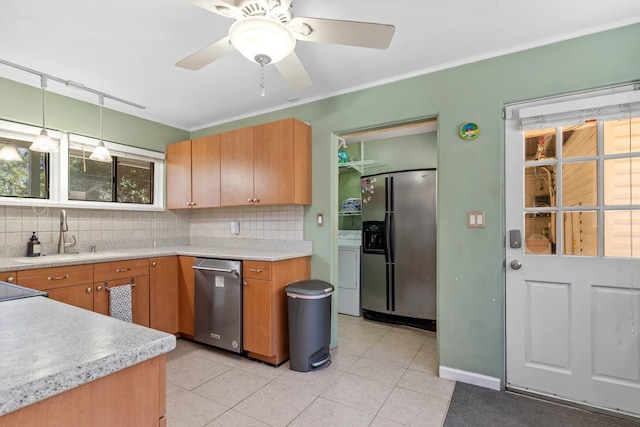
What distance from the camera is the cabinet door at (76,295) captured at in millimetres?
2340

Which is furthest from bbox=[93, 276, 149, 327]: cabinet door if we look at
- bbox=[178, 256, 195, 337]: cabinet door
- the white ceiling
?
the white ceiling

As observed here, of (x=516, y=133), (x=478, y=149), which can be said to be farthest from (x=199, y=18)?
(x=516, y=133)

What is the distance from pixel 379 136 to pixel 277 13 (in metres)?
3.04

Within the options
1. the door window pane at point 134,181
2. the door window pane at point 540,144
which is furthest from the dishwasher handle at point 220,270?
the door window pane at point 540,144

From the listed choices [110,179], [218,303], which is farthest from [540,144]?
[110,179]

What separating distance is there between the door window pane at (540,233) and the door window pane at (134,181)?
153 inches

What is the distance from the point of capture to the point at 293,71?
6.10ft

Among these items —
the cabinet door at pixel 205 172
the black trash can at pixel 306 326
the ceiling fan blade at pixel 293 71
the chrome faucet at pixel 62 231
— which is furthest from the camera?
the cabinet door at pixel 205 172

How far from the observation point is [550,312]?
83.1 inches

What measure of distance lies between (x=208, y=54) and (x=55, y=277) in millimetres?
2051

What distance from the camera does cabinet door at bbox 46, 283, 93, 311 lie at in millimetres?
2340

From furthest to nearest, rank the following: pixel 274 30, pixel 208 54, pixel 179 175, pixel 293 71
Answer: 1. pixel 179 175
2. pixel 293 71
3. pixel 208 54
4. pixel 274 30

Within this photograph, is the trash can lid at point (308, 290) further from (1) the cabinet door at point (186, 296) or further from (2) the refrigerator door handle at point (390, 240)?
(2) the refrigerator door handle at point (390, 240)

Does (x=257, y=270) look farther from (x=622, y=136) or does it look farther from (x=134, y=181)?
(x=622, y=136)
